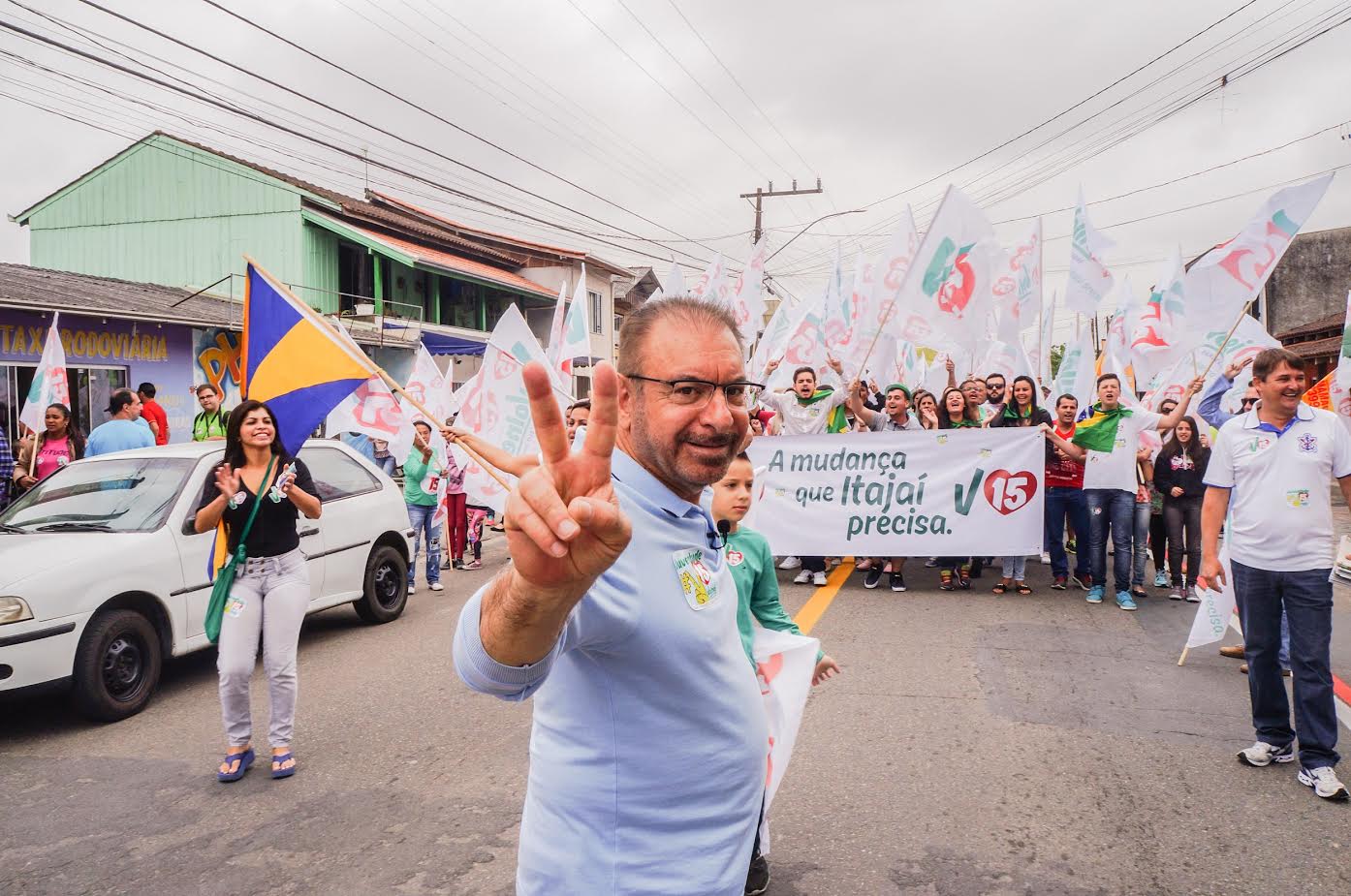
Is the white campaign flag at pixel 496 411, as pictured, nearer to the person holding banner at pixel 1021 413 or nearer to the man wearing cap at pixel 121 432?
the man wearing cap at pixel 121 432

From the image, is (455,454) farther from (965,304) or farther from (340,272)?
(340,272)

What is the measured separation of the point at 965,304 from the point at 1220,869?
673 cm

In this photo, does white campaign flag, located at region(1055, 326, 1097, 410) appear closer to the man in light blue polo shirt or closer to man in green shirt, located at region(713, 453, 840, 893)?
man in green shirt, located at region(713, 453, 840, 893)

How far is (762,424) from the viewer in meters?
10.5

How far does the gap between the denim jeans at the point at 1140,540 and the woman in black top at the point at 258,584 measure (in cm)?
741

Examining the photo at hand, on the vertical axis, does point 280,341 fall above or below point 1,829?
above

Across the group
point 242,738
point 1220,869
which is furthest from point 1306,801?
point 242,738

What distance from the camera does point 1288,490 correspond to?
182 inches

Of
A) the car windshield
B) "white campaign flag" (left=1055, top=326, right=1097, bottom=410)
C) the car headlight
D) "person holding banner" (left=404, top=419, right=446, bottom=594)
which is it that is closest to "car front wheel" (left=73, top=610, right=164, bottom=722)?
the car headlight

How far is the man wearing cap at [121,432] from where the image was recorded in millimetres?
8859

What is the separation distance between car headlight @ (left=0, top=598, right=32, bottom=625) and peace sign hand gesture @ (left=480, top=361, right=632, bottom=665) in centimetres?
512

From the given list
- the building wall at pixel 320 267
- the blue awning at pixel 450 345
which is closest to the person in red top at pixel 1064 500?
the building wall at pixel 320 267

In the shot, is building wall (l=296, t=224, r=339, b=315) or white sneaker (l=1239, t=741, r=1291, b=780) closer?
white sneaker (l=1239, t=741, r=1291, b=780)

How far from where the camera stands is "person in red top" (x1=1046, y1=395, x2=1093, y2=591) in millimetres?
9164
